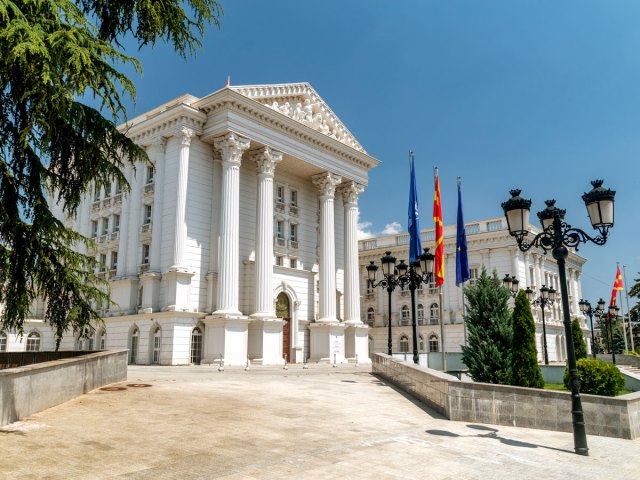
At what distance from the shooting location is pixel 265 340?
30672 millimetres

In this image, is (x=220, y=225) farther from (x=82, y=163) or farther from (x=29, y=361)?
(x=82, y=163)

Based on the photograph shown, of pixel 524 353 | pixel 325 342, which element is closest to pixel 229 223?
pixel 325 342

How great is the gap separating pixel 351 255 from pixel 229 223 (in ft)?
40.0

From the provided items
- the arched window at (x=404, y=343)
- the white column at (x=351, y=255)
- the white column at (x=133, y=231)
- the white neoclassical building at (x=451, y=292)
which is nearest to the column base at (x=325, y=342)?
the white column at (x=351, y=255)

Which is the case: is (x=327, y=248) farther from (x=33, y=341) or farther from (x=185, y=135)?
(x=33, y=341)

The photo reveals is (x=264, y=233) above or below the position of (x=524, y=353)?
above

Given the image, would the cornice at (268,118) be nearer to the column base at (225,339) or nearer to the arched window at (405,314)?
the column base at (225,339)

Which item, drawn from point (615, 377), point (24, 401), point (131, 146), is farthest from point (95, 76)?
point (615, 377)

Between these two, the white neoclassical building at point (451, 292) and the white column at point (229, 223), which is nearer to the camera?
the white column at point (229, 223)

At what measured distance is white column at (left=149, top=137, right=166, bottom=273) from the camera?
30812mm

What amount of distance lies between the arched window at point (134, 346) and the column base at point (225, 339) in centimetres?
440

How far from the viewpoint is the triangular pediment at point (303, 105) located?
33237mm

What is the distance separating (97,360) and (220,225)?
1799 cm

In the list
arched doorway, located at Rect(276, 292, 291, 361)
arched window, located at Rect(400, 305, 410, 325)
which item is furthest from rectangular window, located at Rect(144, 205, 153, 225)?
arched window, located at Rect(400, 305, 410, 325)
